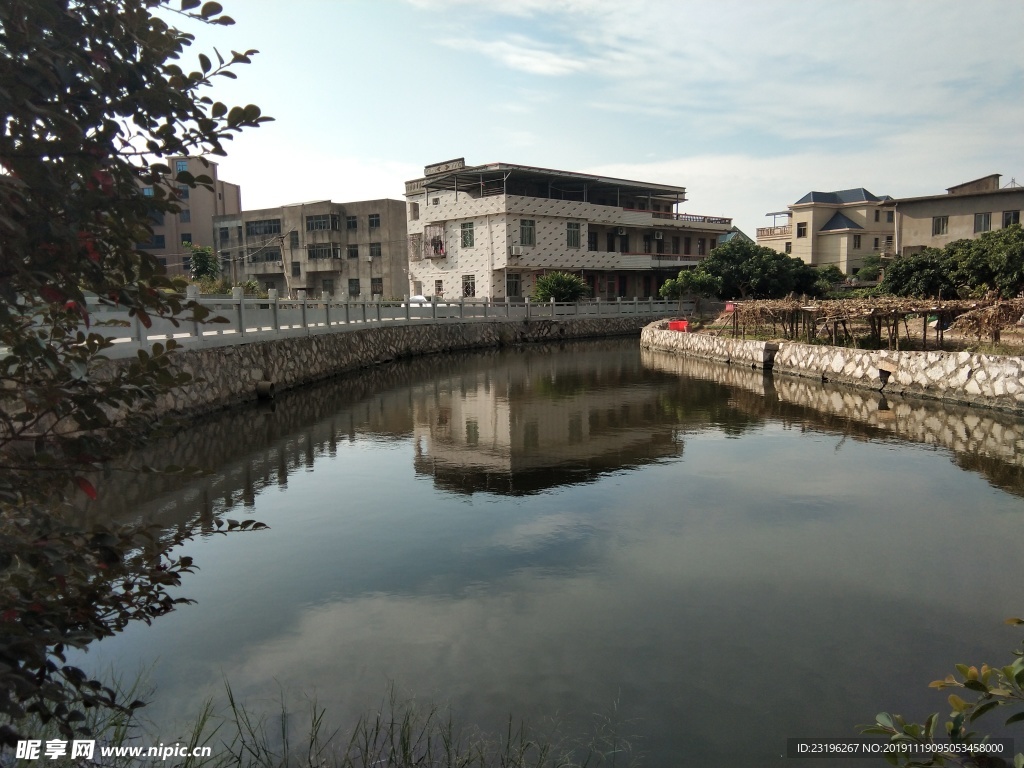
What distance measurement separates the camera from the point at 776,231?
62469 millimetres

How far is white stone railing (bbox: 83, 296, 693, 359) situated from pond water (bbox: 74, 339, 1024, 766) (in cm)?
266

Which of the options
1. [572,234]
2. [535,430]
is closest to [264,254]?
[572,234]

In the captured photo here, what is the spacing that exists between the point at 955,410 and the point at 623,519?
11200 millimetres

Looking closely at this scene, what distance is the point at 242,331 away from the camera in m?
18.7

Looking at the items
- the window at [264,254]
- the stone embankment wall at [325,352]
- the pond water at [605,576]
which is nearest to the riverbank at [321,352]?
the stone embankment wall at [325,352]

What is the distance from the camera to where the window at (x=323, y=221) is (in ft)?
178

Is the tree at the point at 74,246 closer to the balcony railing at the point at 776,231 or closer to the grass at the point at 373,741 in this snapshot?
the grass at the point at 373,741

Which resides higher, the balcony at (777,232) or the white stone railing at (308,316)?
the balcony at (777,232)

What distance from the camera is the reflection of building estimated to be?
1190cm

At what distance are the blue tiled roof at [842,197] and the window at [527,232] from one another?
26.2 meters

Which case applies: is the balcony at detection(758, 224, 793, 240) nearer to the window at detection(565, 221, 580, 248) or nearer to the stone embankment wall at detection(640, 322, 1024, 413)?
the window at detection(565, 221, 580, 248)

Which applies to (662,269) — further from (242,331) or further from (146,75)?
(146,75)

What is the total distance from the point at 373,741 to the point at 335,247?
5304cm

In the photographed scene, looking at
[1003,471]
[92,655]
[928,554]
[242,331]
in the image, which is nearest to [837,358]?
[1003,471]
